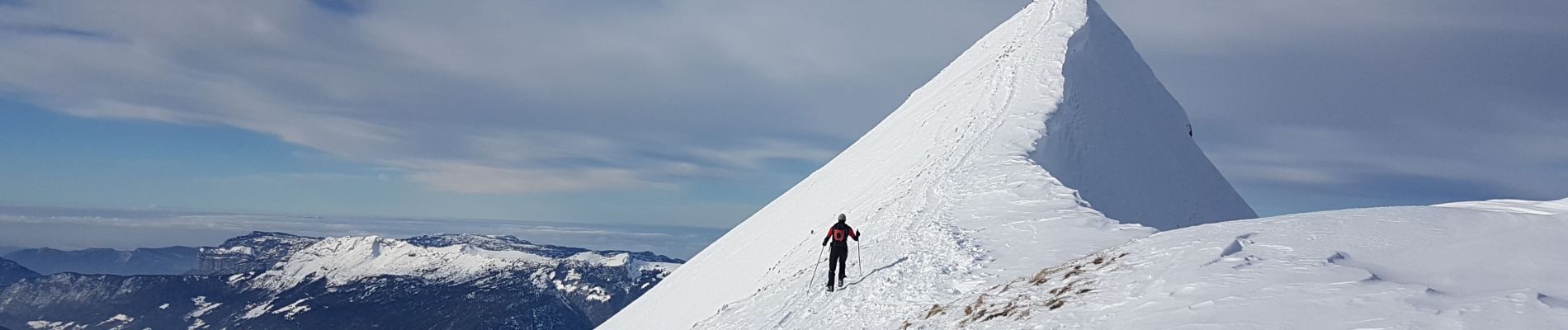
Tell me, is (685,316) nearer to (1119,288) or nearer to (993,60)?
(1119,288)

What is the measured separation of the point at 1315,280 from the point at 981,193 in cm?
1286

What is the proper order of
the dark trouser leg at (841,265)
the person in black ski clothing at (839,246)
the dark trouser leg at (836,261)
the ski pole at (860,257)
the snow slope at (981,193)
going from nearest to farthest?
the snow slope at (981,193)
the person in black ski clothing at (839,246)
the dark trouser leg at (836,261)
the dark trouser leg at (841,265)
the ski pole at (860,257)

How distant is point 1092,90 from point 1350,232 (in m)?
20.2

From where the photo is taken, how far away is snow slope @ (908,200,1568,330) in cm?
1000

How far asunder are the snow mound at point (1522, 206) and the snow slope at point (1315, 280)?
908 millimetres

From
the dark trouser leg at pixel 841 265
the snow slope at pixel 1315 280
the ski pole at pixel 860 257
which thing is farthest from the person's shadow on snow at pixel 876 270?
the snow slope at pixel 1315 280

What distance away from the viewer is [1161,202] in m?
29.5

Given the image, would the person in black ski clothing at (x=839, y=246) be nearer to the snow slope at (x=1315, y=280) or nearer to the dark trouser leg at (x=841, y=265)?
the dark trouser leg at (x=841, y=265)

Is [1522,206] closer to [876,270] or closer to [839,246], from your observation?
[876,270]

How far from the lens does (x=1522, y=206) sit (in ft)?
57.4

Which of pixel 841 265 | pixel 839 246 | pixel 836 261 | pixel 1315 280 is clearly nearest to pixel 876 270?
pixel 841 265

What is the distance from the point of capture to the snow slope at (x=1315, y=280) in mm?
10000

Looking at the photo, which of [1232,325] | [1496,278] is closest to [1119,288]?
[1232,325]

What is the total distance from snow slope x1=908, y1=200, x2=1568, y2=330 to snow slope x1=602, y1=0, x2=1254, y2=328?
8.65 feet
